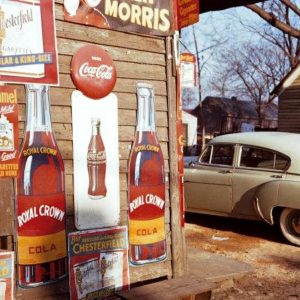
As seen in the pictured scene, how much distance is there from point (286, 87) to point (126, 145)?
16.8 meters

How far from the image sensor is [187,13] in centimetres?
531

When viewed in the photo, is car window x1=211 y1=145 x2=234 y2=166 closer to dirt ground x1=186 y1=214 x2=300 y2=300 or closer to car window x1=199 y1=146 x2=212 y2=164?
car window x1=199 y1=146 x2=212 y2=164

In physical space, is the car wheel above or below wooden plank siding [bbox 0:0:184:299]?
below

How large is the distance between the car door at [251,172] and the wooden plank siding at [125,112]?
3147mm

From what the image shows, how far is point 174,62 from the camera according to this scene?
5.15 metres

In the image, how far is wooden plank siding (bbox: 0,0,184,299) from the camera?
4.21 meters

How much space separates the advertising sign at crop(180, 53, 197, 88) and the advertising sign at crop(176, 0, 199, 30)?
398 millimetres

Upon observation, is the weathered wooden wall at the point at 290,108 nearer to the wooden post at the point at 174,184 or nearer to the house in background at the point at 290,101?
the house in background at the point at 290,101

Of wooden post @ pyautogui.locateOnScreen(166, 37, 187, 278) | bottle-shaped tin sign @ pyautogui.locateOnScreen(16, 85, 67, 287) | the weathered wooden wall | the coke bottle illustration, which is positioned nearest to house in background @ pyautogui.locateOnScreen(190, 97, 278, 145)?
the weathered wooden wall

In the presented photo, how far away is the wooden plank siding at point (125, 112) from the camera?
166 inches

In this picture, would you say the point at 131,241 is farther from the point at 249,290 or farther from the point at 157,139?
the point at 249,290

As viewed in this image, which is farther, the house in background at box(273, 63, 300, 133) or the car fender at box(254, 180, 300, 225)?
the house in background at box(273, 63, 300, 133)

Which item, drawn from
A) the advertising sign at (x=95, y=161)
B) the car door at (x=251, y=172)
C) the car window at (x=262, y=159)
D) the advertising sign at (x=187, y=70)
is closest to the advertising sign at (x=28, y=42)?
the advertising sign at (x=95, y=161)

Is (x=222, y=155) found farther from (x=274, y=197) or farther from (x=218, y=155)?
(x=274, y=197)
